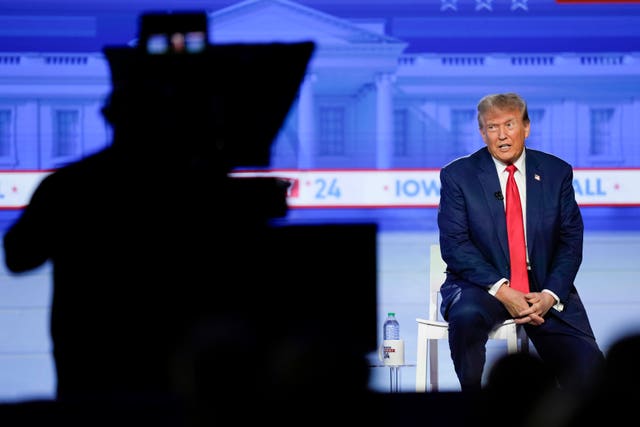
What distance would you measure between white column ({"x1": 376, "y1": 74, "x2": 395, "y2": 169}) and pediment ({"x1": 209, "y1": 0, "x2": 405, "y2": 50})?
0.22 metres

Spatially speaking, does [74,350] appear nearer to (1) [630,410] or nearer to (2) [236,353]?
(2) [236,353]

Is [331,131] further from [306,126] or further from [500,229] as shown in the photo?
[500,229]

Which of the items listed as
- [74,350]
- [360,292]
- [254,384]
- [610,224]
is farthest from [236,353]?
[610,224]

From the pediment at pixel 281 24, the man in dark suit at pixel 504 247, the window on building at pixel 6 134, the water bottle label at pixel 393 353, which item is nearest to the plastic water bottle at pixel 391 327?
the water bottle label at pixel 393 353

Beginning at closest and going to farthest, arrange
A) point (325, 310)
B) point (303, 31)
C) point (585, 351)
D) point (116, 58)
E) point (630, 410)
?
point (630, 410) < point (585, 351) < point (116, 58) < point (325, 310) < point (303, 31)

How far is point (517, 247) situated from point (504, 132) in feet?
1.27

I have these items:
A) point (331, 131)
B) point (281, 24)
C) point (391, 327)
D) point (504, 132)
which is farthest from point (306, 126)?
point (504, 132)

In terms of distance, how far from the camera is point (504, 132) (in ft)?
8.91

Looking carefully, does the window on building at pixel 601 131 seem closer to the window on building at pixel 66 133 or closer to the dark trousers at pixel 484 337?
the dark trousers at pixel 484 337

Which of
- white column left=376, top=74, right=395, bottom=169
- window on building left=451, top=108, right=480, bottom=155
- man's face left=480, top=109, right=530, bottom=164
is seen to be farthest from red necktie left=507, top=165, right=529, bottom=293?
white column left=376, top=74, right=395, bottom=169

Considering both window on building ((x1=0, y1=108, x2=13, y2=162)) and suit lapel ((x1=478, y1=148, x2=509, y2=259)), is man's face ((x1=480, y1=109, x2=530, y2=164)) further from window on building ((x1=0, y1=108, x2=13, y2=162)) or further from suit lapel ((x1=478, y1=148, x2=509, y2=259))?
window on building ((x1=0, y1=108, x2=13, y2=162))

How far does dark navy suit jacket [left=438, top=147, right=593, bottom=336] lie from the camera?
8.78ft

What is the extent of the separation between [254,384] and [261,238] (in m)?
2.68

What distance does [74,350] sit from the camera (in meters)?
2.06
